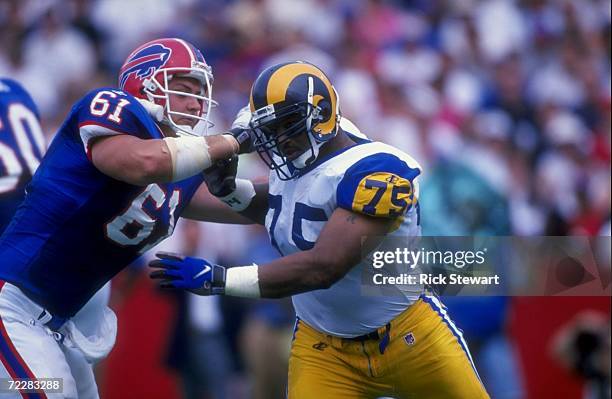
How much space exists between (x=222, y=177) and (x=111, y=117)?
670 mm

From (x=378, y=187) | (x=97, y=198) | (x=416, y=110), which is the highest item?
(x=416, y=110)

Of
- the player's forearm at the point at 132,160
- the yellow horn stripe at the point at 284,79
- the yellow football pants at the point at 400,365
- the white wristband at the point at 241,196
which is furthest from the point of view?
the white wristband at the point at 241,196

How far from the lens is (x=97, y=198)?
159 inches

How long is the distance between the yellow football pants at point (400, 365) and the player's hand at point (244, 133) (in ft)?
2.60

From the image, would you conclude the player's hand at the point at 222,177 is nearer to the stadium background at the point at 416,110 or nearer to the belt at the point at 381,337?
the belt at the point at 381,337

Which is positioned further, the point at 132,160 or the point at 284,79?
the point at 284,79

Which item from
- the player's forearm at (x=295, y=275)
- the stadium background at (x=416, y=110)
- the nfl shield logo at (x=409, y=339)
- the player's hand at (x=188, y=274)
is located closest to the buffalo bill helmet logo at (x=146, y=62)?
the player's hand at (x=188, y=274)

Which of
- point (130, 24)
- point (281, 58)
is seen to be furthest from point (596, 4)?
point (130, 24)

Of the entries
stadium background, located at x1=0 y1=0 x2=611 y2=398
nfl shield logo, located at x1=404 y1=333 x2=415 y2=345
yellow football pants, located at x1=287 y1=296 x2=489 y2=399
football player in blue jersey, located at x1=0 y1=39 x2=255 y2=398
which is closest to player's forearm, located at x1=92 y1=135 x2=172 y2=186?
football player in blue jersey, located at x1=0 y1=39 x2=255 y2=398

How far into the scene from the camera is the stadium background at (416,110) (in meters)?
6.82

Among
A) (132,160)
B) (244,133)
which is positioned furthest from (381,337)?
(132,160)

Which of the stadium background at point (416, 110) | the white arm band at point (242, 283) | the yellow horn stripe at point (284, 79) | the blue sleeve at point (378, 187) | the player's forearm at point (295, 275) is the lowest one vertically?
the white arm band at point (242, 283)

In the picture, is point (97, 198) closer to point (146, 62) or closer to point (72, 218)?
point (72, 218)

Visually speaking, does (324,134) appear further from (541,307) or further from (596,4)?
(596,4)
